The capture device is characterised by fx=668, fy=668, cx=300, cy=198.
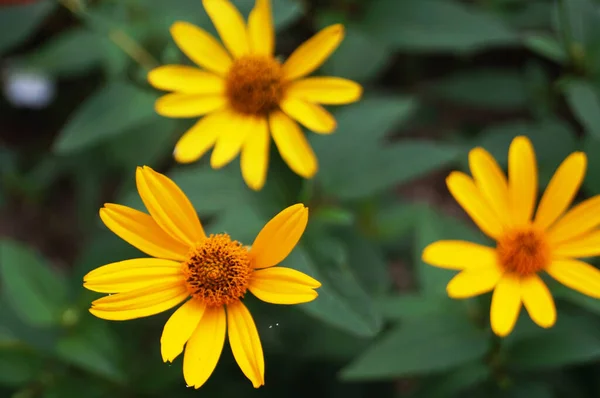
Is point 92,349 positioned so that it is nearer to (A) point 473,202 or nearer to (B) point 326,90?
(B) point 326,90

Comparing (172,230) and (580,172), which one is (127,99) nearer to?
(172,230)

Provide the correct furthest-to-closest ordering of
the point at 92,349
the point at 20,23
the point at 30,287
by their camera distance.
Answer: the point at 20,23 < the point at 30,287 < the point at 92,349

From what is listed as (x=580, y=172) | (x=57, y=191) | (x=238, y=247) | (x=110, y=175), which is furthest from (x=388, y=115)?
(x=57, y=191)

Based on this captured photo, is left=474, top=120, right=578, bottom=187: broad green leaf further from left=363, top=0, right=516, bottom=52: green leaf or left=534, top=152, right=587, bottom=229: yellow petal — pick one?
left=534, top=152, right=587, bottom=229: yellow petal

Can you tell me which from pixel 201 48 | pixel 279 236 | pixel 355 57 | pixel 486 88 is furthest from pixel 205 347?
pixel 486 88

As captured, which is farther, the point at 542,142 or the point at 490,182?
the point at 542,142
